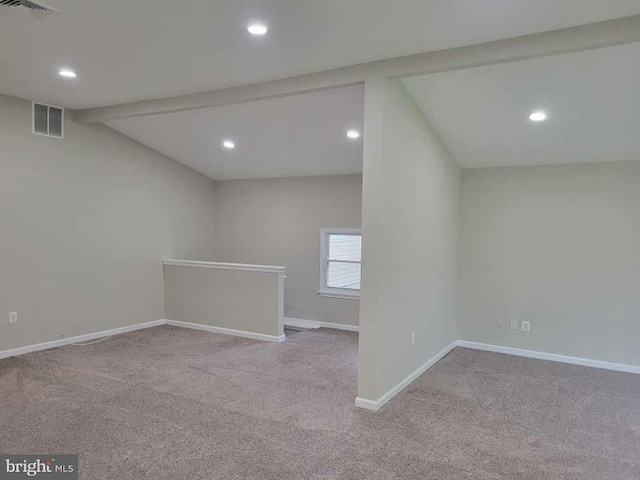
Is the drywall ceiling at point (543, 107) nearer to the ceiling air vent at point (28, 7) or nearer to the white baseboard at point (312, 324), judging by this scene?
the ceiling air vent at point (28, 7)

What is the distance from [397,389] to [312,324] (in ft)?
9.51

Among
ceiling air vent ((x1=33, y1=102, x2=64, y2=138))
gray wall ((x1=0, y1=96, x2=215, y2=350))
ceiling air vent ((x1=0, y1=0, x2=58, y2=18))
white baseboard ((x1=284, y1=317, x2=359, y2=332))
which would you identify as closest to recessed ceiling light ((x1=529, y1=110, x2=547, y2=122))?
white baseboard ((x1=284, y1=317, x2=359, y2=332))

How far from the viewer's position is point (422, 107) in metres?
4.07

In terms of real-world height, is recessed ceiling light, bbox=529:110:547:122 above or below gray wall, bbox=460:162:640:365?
above

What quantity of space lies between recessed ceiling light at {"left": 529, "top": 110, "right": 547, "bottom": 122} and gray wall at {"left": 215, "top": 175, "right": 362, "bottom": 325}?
8.40 feet

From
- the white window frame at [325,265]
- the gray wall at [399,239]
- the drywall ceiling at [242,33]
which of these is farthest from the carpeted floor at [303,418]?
the drywall ceiling at [242,33]

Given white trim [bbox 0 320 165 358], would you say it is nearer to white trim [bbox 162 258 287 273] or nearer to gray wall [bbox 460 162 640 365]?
white trim [bbox 162 258 287 273]

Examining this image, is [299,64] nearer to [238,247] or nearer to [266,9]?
[266,9]

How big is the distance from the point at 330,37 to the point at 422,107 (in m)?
1.42

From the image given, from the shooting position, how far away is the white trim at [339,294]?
247 inches

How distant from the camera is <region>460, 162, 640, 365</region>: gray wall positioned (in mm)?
4617

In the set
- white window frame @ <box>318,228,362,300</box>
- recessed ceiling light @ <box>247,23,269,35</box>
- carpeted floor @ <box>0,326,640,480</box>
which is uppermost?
recessed ceiling light @ <box>247,23,269,35</box>

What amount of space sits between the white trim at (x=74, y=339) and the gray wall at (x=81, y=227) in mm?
58

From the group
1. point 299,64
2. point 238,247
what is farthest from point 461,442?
point 238,247
